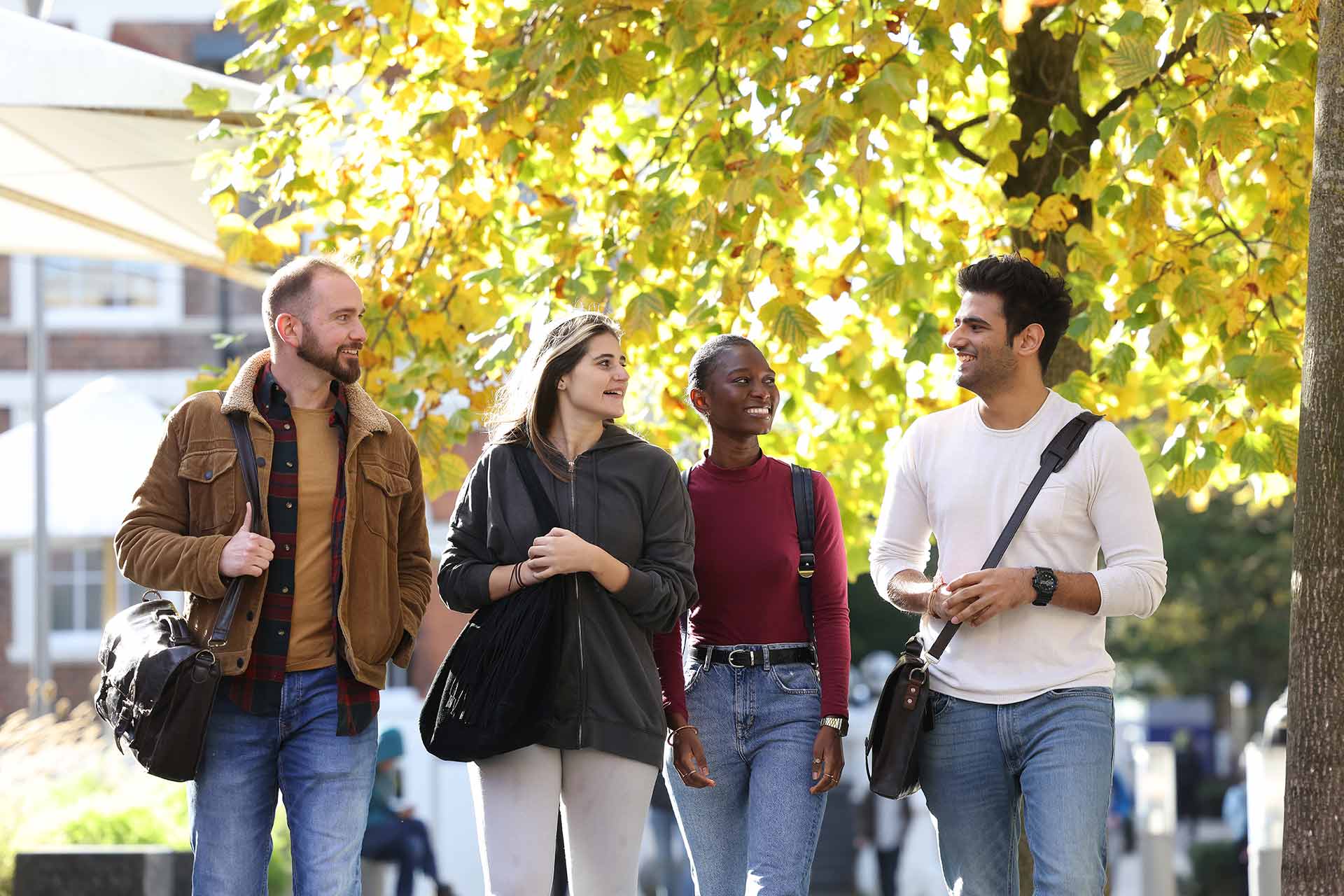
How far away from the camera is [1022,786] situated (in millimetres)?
4207

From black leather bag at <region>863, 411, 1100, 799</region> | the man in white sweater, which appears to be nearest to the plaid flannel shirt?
black leather bag at <region>863, 411, 1100, 799</region>

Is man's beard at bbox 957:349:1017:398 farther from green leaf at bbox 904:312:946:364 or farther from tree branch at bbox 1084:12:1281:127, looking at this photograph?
green leaf at bbox 904:312:946:364

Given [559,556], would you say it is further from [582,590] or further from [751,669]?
[751,669]

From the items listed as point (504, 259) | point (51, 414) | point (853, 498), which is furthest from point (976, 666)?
point (51, 414)

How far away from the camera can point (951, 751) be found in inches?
169

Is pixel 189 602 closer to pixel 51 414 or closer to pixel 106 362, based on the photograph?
pixel 51 414

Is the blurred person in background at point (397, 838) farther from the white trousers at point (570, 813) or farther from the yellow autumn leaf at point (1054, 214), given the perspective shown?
the white trousers at point (570, 813)

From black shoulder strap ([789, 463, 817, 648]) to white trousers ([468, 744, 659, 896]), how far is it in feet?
2.40

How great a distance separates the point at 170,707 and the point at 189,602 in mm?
327

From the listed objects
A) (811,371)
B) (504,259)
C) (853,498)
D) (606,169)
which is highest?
(606,169)

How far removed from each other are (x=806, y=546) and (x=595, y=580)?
738 millimetres

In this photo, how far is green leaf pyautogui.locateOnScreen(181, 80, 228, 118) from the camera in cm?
715

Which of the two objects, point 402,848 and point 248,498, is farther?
point 402,848

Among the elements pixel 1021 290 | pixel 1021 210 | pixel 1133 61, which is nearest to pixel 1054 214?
pixel 1021 210
